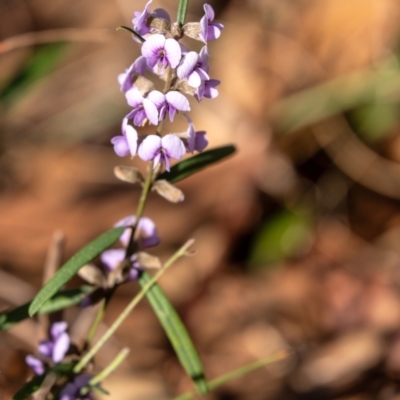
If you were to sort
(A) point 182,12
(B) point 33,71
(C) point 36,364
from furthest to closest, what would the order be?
(B) point 33,71 → (C) point 36,364 → (A) point 182,12

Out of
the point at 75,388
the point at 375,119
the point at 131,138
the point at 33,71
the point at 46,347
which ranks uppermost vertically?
the point at 33,71

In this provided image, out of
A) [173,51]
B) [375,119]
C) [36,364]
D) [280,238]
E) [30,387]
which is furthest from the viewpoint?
[375,119]

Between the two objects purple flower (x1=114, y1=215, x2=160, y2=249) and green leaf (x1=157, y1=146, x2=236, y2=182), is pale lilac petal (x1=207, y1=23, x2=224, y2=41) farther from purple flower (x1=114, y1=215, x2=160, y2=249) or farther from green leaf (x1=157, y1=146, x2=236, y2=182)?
purple flower (x1=114, y1=215, x2=160, y2=249)

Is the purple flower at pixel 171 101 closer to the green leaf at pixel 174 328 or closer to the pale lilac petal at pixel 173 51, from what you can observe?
the pale lilac petal at pixel 173 51

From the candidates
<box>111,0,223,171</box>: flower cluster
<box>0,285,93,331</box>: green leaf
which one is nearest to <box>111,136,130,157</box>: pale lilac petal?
<box>111,0,223,171</box>: flower cluster

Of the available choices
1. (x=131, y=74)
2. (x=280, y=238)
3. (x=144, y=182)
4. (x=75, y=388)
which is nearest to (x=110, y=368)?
(x=75, y=388)

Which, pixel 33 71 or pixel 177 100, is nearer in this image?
pixel 177 100

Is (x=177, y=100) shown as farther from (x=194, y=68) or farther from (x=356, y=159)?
(x=356, y=159)
